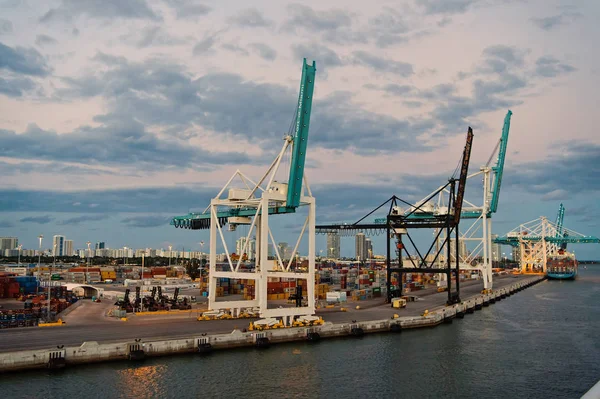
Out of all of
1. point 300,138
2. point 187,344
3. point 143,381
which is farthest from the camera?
point 300,138

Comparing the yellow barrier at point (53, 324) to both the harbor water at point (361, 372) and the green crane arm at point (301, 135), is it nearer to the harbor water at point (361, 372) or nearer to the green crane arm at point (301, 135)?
the harbor water at point (361, 372)

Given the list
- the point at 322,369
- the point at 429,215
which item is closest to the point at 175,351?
the point at 322,369

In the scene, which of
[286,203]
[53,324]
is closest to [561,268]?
[286,203]

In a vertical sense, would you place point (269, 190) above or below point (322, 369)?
above

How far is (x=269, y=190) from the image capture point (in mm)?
44719

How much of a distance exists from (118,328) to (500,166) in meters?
78.1

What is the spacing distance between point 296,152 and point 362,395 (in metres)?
22.7

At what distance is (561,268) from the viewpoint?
174375 millimetres

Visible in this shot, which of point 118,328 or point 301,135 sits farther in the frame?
point 301,135

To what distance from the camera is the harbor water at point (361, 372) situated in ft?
91.4

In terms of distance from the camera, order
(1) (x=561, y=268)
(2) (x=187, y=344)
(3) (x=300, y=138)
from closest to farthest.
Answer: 1. (2) (x=187, y=344)
2. (3) (x=300, y=138)
3. (1) (x=561, y=268)

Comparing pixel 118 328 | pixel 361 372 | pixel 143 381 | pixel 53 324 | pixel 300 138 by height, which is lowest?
pixel 361 372

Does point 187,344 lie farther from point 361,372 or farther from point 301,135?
point 301,135

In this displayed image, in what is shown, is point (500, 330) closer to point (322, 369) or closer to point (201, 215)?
point (322, 369)
